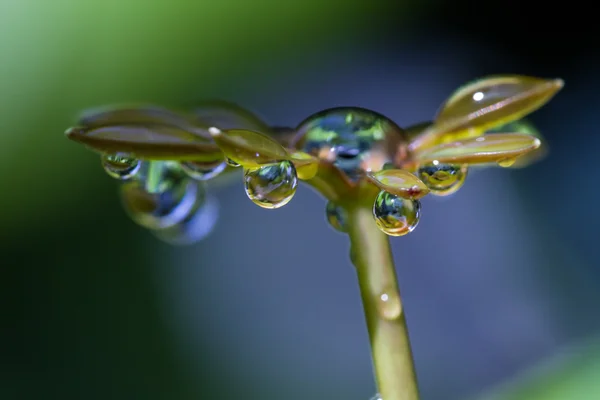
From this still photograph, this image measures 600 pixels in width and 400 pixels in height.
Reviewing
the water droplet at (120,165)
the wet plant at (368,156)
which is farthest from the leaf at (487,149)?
the water droplet at (120,165)

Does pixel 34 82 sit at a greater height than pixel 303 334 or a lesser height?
greater

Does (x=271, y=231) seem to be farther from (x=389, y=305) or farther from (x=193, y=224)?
(x=389, y=305)

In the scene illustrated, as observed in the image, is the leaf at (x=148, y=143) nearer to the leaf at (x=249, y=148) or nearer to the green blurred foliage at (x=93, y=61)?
the leaf at (x=249, y=148)

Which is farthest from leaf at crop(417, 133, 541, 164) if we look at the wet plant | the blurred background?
the blurred background

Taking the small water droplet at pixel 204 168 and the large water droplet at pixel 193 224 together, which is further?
the large water droplet at pixel 193 224

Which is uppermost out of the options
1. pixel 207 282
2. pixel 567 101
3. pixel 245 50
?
pixel 245 50

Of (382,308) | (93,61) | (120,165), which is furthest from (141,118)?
(93,61)

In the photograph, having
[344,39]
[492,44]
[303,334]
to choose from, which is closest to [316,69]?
[344,39]

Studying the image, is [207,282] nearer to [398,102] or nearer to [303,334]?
[303,334]
